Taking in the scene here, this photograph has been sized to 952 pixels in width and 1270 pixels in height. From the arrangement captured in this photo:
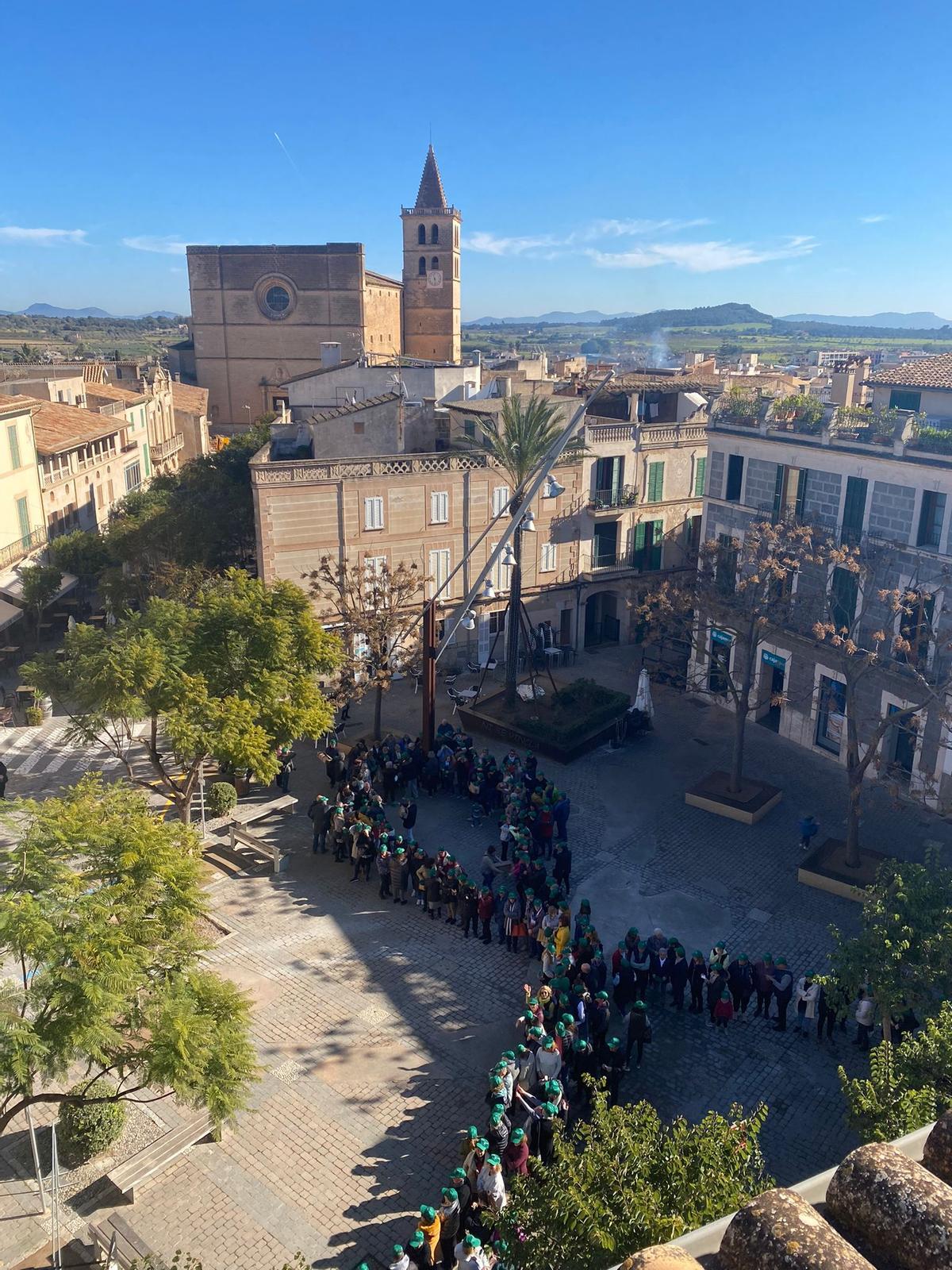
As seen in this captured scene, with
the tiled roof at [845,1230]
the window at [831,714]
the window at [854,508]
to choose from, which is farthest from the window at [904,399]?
the tiled roof at [845,1230]

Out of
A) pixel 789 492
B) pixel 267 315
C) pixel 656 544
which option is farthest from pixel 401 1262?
pixel 267 315

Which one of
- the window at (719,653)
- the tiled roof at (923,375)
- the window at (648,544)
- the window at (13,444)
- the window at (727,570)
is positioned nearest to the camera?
the tiled roof at (923,375)

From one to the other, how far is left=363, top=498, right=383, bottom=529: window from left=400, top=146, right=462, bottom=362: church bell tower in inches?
2444

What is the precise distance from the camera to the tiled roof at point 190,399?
72.0m

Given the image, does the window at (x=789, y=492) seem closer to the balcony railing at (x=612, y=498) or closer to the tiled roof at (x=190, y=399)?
the balcony railing at (x=612, y=498)

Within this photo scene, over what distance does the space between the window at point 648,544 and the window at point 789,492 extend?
10.5 meters

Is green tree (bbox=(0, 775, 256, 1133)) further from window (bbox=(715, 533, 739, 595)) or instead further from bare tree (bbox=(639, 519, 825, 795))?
window (bbox=(715, 533, 739, 595))

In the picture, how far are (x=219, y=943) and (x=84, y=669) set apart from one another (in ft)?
19.8

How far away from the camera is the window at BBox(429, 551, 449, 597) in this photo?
3447cm

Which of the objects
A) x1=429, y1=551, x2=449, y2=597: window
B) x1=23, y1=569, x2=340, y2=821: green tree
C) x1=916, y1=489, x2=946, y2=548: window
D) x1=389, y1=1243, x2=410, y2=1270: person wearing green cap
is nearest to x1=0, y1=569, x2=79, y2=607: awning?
x1=429, y1=551, x2=449, y2=597: window

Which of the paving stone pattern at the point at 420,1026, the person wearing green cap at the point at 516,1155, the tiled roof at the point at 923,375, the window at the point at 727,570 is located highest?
the tiled roof at the point at 923,375

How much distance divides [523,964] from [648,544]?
24.4 meters

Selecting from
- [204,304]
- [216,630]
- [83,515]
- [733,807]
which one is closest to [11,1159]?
[216,630]

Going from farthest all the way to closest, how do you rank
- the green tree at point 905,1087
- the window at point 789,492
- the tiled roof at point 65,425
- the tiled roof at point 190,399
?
1. the tiled roof at point 190,399
2. the tiled roof at point 65,425
3. the window at point 789,492
4. the green tree at point 905,1087
